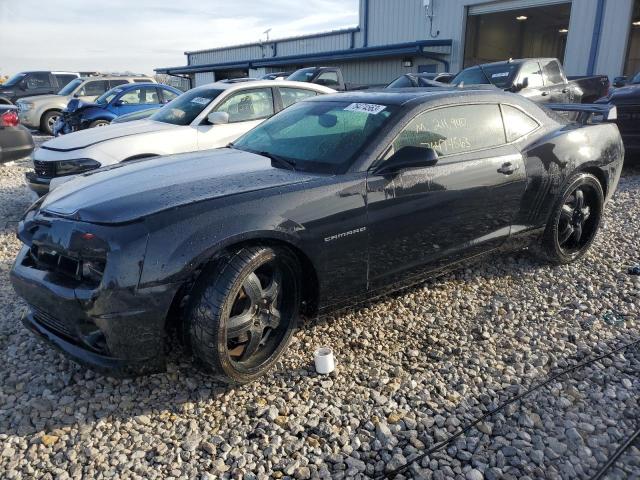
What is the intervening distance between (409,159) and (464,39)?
1949cm

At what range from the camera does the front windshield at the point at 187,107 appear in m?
6.47

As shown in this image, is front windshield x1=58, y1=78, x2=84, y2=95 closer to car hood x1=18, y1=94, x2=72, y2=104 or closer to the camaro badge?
car hood x1=18, y1=94, x2=72, y2=104

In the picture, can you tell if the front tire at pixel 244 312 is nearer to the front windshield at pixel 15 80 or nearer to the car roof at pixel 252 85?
the car roof at pixel 252 85

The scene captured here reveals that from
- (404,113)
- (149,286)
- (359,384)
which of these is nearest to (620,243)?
(404,113)

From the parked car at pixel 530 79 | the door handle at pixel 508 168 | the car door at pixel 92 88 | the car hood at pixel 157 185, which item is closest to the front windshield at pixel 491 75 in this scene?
the parked car at pixel 530 79

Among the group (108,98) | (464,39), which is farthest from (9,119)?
(464,39)

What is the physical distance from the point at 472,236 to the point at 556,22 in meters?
25.9

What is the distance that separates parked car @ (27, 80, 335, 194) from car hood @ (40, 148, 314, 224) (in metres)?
2.33

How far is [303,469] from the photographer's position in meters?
2.24

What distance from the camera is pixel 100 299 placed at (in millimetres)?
2369

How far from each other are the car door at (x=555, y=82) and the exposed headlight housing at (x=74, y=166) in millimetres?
8632

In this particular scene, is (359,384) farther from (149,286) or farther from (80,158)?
(80,158)

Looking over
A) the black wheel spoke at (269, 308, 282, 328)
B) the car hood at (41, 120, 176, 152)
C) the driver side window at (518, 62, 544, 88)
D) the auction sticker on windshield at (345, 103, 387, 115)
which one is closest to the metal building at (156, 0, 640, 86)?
the driver side window at (518, 62, 544, 88)

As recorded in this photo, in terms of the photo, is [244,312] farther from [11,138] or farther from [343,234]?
[11,138]
